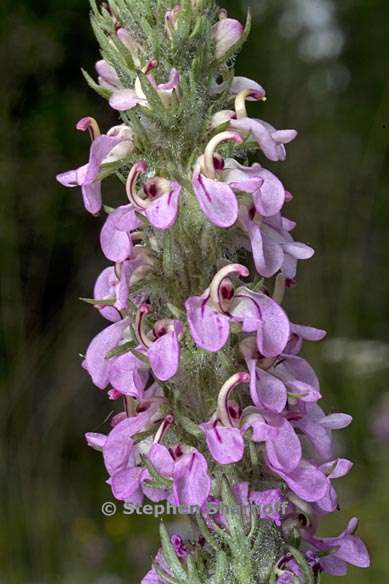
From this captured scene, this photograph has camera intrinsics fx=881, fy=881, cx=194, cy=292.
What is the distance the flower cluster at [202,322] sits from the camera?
1098 millimetres

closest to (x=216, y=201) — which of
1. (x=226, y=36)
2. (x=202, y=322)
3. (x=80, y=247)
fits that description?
(x=202, y=322)

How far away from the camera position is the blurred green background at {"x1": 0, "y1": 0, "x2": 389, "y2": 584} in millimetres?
4320

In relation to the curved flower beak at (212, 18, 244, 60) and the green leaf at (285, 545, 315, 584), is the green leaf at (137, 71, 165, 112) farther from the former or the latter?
the green leaf at (285, 545, 315, 584)

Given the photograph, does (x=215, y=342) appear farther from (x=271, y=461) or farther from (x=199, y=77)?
(x=199, y=77)

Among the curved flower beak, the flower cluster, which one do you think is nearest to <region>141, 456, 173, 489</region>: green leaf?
the flower cluster

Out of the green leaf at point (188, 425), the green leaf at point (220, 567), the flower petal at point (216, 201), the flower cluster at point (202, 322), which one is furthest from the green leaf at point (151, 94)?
the green leaf at point (220, 567)

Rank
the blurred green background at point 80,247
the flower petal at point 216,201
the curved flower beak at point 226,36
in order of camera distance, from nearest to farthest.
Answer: the flower petal at point 216,201
the curved flower beak at point 226,36
the blurred green background at point 80,247

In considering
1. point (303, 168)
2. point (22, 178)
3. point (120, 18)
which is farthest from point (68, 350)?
point (120, 18)

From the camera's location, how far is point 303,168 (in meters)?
4.89

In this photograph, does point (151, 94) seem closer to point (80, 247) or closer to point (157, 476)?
point (157, 476)

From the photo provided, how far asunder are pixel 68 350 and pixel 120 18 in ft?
13.6

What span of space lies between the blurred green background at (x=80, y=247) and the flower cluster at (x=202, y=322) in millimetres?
2934

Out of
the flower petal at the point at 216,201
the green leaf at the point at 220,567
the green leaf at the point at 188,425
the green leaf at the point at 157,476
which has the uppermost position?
the flower petal at the point at 216,201

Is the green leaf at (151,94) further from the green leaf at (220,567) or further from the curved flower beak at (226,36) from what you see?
the green leaf at (220,567)
